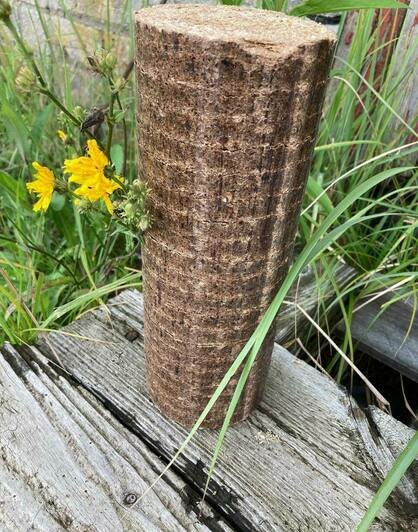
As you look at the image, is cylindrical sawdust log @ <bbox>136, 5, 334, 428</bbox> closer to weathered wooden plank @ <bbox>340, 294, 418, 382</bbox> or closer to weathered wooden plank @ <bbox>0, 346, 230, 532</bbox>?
weathered wooden plank @ <bbox>0, 346, 230, 532</bbox>

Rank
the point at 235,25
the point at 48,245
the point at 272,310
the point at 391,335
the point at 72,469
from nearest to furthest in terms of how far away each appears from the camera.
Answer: the point at 235,25 → the point at 272,310 → the point at 72,469 → the point at 391,335 → the point at 48,245

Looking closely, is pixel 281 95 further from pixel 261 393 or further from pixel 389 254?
pixel 389 254

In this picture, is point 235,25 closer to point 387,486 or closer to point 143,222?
point 143,222

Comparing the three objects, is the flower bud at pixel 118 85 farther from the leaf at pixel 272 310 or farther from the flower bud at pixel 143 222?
the leaf at pixel 272 310

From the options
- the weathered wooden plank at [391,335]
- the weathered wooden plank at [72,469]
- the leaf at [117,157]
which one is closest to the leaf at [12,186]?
the leaf at [117,157]

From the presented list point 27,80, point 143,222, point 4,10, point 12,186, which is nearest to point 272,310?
point 143,222
